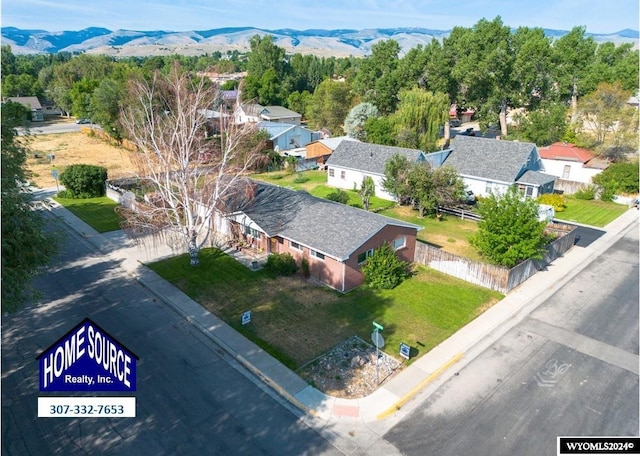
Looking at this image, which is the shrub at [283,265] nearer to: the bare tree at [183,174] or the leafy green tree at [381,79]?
the bare tree at [183,174]

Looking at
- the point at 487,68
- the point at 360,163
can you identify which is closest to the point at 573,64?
the point at 487,68

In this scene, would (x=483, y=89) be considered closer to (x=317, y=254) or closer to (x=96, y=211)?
(x=317, y=254)

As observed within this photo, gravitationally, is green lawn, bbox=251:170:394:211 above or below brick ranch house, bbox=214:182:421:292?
below

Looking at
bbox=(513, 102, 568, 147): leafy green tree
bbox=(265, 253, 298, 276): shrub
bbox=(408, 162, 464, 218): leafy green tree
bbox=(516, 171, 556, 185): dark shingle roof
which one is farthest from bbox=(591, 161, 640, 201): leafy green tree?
bbox=(265, 253, 298, 276): shrub

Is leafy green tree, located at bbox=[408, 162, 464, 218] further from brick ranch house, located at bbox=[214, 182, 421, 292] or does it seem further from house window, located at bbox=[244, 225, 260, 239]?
house window, located at bbox=[244, 225, 260, 239]

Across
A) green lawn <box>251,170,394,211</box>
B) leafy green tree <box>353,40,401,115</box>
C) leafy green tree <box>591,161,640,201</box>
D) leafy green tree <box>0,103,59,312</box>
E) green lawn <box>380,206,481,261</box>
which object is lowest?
green lawn <box>380,206,481,261</box>

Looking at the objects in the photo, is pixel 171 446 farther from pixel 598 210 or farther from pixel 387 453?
pixel 598 210

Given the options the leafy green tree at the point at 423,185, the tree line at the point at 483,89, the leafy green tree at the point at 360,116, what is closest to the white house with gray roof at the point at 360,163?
the leafy green tree at the point at 423,185

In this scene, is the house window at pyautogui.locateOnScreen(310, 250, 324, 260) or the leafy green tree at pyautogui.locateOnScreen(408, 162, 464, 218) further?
the leafy green tree at pyautogui.locateOnScreen(408, 162, 464, 218)
